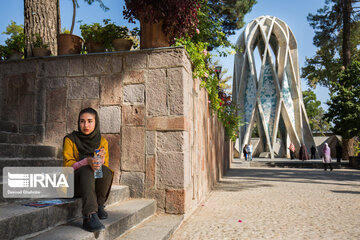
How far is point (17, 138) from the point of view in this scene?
11.9 feet

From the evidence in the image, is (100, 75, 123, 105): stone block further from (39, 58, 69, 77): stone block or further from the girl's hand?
the girl's hand

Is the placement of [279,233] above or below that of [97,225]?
below

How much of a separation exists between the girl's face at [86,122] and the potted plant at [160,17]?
1548mm

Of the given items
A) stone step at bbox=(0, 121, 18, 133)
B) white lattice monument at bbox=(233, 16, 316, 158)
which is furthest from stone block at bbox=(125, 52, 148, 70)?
white lattice monument at bbox=(233, 16, 316, 158)

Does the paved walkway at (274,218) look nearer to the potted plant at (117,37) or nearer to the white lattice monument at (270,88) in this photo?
the potted plant at (117,37)

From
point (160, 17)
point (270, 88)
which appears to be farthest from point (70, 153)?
point (270, 88)

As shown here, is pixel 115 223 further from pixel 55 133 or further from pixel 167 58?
pixel 167 58

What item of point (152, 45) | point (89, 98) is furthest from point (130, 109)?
point (152, 45)

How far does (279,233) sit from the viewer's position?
10.0 feet

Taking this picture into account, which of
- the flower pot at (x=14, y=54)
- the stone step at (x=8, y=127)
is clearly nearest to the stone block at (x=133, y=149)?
the stone step at (x=8, y=127)

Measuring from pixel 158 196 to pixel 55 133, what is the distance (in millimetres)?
1629

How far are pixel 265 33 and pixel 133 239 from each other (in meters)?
26.0

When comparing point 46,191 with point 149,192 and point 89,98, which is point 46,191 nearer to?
point 149,192

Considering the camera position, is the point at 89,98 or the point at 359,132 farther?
the point at 359,132
